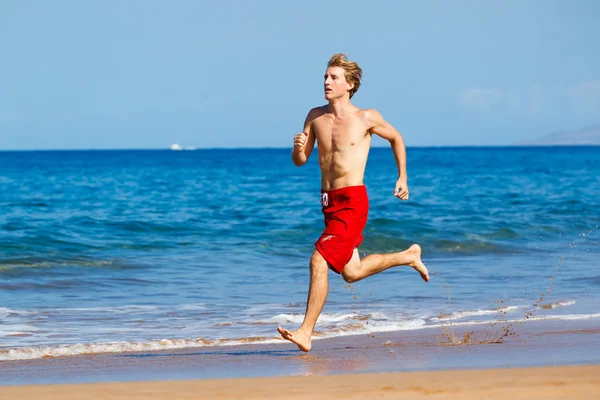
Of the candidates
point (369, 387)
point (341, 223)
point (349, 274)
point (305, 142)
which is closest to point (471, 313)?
point (349, 274)

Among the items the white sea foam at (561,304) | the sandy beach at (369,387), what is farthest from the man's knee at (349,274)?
the white sea foam at (561,304)

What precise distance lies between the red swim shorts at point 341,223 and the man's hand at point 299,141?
0.35 m

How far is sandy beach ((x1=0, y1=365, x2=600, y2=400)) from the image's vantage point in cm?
413

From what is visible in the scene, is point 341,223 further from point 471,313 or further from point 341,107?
point 471,313

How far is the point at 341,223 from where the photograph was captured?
5.60m

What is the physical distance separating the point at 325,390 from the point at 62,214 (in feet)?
56.1

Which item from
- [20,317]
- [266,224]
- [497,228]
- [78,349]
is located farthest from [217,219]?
[78,349]

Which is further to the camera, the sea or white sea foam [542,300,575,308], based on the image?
white sea foam [542,300,575,308]

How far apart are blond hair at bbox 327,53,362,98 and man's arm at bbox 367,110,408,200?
223mm

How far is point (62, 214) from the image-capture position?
20.4m

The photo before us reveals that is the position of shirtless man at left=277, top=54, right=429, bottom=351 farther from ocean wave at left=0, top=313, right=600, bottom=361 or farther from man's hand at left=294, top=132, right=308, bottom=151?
ocean wave at left=0, top=313, right=600, bottom=361

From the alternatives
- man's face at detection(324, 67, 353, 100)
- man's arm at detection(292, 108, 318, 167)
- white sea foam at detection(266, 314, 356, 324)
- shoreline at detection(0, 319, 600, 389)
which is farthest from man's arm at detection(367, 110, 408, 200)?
white sea foam at detection(266, 314, 356, 324)

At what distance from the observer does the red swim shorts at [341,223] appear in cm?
553

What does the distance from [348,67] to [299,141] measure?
589mm
